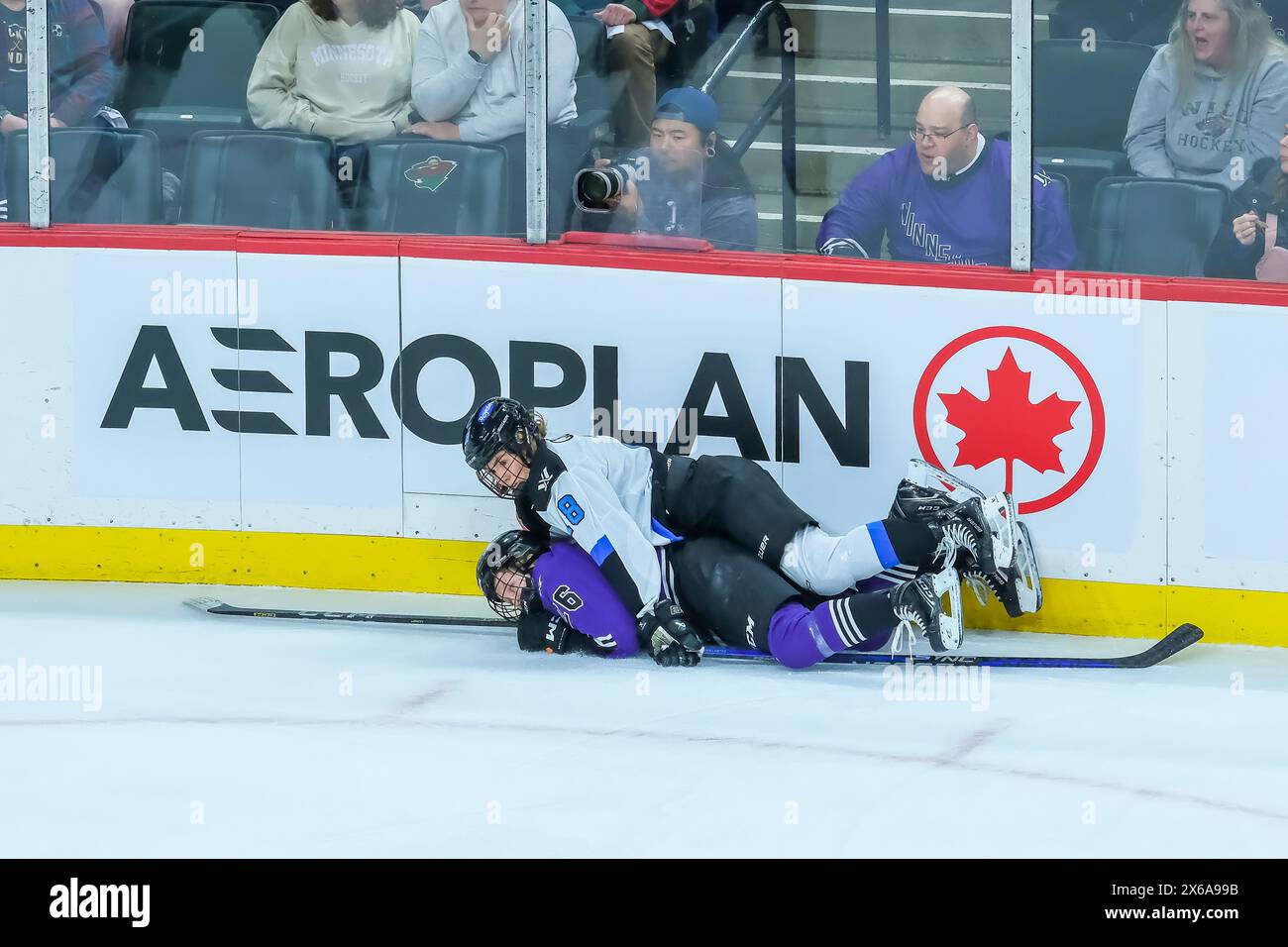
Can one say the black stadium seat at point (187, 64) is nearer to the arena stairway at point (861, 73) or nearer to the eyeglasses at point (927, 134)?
the arena stairway at point (861, 73)

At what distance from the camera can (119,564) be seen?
6672mm

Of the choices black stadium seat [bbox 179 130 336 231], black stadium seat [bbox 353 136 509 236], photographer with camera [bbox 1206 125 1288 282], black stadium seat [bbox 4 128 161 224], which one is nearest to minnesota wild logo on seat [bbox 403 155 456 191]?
black stadium seat [bbox 353 136 509 236]

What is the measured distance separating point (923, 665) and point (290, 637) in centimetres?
192

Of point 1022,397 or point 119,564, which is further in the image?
point 119,564

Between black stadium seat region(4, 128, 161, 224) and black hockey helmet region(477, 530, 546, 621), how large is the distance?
5.96 feet

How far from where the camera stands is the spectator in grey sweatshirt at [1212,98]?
18.5 ft

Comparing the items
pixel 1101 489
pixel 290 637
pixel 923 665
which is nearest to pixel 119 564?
pixel 290 637

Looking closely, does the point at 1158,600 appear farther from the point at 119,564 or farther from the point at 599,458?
the point at 119,564

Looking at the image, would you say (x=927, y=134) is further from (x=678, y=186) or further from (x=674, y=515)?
(x=674, y=515)

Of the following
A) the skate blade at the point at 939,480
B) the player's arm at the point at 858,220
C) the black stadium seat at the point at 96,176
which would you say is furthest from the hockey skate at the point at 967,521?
the black stadium seat at the point at 96,176
